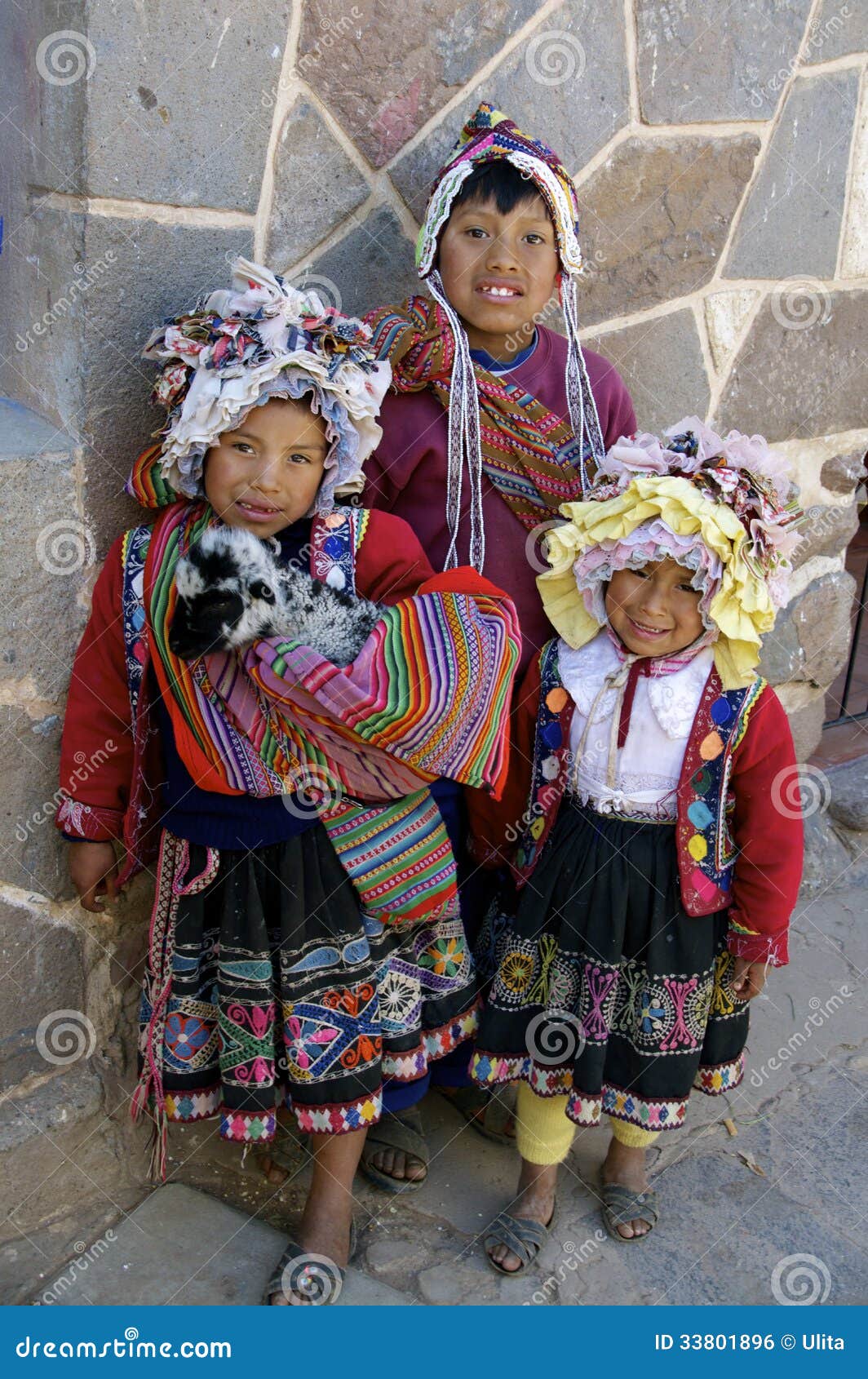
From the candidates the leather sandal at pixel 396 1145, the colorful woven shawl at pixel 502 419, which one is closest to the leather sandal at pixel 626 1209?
the leather sandal at pixel 396 1145

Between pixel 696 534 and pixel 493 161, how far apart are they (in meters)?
0.76

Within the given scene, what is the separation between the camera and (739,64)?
2.69m

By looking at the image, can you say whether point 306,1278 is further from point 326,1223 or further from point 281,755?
point 281,755

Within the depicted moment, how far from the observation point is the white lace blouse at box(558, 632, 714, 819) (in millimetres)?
2082

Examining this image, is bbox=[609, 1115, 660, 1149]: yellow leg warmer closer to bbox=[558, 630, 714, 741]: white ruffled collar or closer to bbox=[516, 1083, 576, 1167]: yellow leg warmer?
bbox=[516, 1083, 576, 1167]: yellow leg warmer

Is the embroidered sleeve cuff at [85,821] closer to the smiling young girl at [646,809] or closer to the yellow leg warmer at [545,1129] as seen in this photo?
the smiling young girl at [646,809]

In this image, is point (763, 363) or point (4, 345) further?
point (763, 363)

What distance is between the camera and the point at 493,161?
2.10 meters

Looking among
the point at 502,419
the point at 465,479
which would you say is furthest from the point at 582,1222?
the point at 502,419

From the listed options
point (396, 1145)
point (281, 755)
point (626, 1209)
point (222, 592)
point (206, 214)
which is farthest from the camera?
point (396, 1145)

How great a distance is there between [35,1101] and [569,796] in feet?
3.64

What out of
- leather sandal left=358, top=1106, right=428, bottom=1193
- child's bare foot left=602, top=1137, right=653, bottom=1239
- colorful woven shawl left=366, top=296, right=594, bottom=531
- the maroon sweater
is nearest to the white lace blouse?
the maroon sweater

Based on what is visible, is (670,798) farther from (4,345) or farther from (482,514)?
(4,345)

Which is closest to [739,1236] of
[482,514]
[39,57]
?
[482,514]
